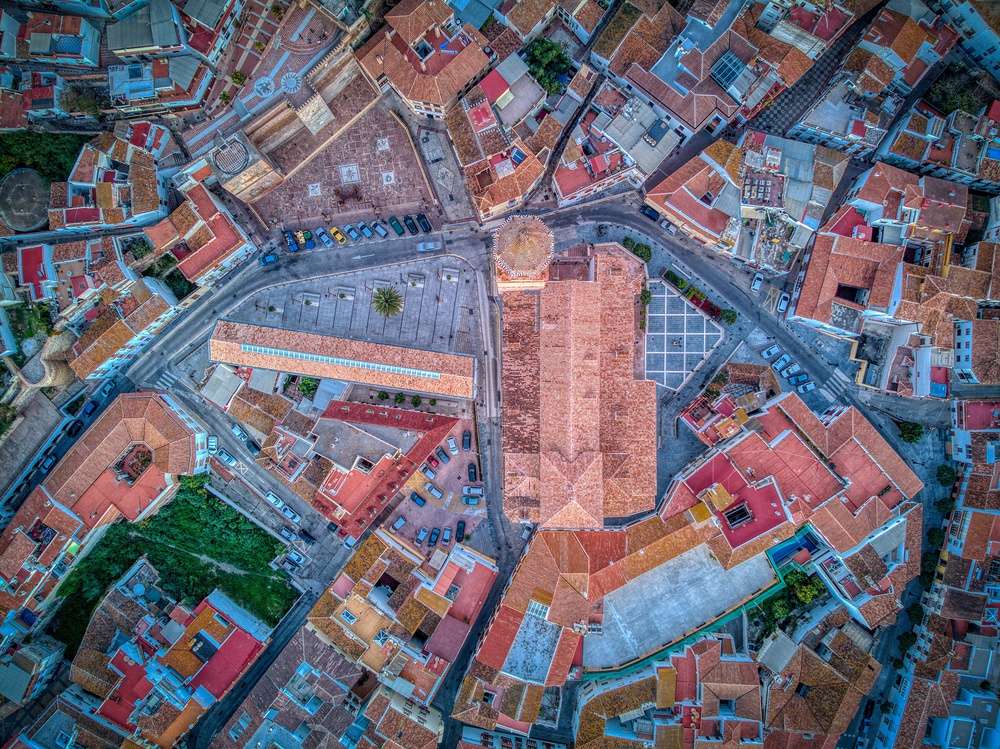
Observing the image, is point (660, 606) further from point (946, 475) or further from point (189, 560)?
point (189, 560)

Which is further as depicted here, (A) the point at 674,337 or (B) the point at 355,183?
(B) the point at 355,183

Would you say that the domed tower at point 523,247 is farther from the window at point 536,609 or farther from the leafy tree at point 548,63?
the window at point 536,609

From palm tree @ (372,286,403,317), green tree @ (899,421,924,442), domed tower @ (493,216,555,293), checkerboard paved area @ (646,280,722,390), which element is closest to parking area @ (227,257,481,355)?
palm tree @ (372,286,403,317)

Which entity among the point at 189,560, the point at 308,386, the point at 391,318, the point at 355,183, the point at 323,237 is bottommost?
the point at 189,560

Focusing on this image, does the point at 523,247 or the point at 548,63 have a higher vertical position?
the point at 548,63

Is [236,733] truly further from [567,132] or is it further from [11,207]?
[567,132]

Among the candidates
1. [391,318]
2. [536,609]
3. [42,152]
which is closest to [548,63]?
[391,318]

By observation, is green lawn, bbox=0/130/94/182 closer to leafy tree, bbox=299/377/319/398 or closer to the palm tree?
leafy tree, bbox=299/377/319/398

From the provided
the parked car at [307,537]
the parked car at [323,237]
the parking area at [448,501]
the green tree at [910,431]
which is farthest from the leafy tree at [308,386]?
the green tree at [910,431]
